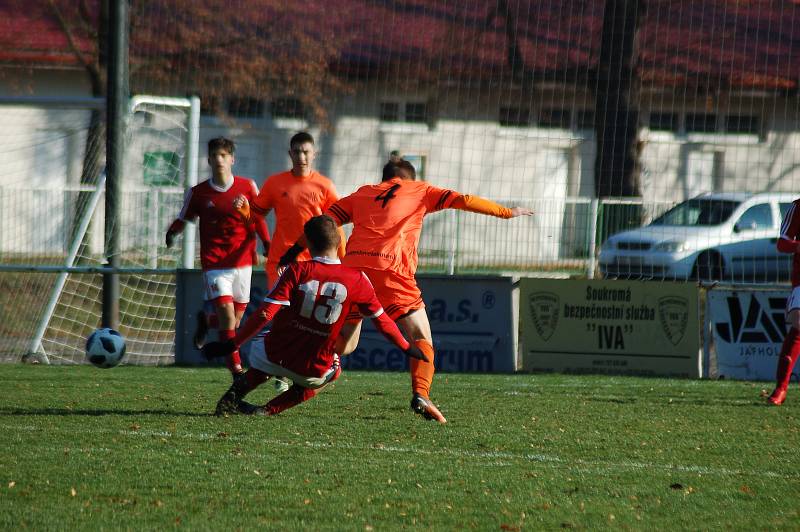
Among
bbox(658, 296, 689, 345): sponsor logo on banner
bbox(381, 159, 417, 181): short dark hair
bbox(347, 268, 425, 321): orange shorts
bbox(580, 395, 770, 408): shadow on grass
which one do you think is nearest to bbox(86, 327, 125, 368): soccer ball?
bbox(347, 268, 425, 321): orange shorts

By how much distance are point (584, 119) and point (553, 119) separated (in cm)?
54

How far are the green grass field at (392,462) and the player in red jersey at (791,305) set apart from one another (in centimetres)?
35

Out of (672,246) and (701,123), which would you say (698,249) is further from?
(701,123)

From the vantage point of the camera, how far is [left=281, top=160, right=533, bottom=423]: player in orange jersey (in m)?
7.71

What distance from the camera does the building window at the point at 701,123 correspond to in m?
13.4

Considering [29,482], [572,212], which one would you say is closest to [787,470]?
[29,482]

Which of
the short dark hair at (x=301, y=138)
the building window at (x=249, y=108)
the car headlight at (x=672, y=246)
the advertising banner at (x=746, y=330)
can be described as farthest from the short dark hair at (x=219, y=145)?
the car headlight at (x=672, y=246)

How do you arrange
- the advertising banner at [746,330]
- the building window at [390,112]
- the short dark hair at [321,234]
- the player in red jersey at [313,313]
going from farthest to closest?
the building window at [390,112] < the advertising banner at [746,330] < the short dark hair at [321,234] < the player in red jersey at [313,313]

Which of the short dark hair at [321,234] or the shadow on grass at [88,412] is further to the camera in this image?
→ the shadow on grass at [88,412]

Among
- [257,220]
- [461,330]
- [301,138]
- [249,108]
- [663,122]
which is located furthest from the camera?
[249,108]

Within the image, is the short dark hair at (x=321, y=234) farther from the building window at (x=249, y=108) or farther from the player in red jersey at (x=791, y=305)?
the building window at (x=249, y=108)

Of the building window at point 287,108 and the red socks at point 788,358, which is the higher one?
the building window at point 287,108

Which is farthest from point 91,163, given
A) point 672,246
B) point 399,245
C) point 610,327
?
point 399,245

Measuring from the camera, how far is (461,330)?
1212 centimetres
